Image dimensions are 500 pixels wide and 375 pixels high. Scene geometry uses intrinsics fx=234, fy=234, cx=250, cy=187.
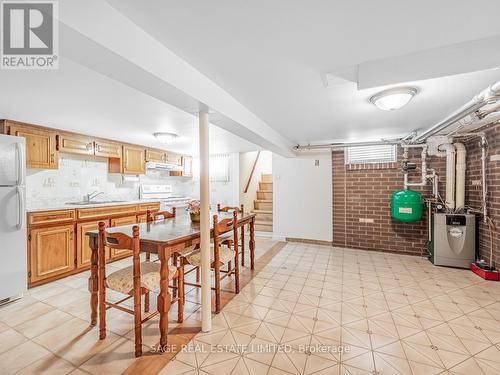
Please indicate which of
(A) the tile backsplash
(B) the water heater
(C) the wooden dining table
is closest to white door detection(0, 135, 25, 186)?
(A) the tile backsplash

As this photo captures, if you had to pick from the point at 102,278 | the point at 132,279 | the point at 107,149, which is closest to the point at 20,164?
the point at 107,149

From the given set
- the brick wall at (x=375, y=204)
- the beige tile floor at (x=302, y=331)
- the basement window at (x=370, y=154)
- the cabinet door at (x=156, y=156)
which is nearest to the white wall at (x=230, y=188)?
the cabinet door at (x=156, y=156)

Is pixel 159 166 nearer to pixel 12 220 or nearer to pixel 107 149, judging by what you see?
pixel 107 149

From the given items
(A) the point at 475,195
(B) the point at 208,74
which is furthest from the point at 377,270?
(B) the point at 208,74

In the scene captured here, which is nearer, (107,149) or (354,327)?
(354,327)

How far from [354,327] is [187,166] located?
5165mm

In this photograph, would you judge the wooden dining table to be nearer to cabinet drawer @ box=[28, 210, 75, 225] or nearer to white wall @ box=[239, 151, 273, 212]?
cabinet drawer @ box=[28, 210, 75, 225]

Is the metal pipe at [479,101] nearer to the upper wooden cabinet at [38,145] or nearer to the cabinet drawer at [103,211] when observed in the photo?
the cabinet drawer at [103,211]

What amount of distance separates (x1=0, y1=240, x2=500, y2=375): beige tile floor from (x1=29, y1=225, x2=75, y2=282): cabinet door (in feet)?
0.64

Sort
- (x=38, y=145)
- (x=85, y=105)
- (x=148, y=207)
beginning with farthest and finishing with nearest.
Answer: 1. (x=148, y=207)
2. (x=38, y=145)
3. (x=85, y=105)

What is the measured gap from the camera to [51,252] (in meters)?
3.03

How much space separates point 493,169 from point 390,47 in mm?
2979

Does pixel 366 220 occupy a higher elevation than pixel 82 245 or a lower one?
higher

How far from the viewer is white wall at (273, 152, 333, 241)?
487 centimetres
